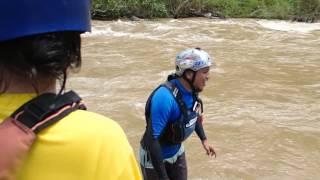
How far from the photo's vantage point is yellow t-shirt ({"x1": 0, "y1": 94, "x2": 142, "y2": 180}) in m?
1.00

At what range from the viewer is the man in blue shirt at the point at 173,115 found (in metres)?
3.75

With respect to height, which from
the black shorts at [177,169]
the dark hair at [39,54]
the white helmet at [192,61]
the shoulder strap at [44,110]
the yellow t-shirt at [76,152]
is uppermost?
the dark hair at [39,54]

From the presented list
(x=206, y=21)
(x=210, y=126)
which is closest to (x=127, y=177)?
(x=210, y=126)

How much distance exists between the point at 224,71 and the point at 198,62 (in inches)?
331

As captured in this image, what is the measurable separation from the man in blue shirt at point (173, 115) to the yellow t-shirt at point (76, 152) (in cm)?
268

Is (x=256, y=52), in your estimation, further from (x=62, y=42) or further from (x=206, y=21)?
(x=62, y=42)

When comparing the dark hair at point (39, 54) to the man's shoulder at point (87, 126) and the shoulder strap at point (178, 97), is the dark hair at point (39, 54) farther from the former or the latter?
the shoulder strap at point (178, 97)

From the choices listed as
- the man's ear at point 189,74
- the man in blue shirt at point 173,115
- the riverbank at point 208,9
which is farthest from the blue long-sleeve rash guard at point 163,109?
the riverbank at point 208,9

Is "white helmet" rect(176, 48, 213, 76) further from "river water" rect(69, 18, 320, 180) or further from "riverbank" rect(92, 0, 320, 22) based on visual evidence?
"riverbank" rect(92, 0, 320, 22)

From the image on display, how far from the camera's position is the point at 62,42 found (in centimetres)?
107

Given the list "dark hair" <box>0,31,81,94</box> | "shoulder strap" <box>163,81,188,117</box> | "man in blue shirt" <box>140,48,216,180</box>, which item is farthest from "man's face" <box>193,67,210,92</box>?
"dark hair" <box>0,31,81,94</box>

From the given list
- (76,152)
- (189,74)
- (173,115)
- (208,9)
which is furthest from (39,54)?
(208,9)

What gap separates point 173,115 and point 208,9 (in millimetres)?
19444

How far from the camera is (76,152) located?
1004 mm
